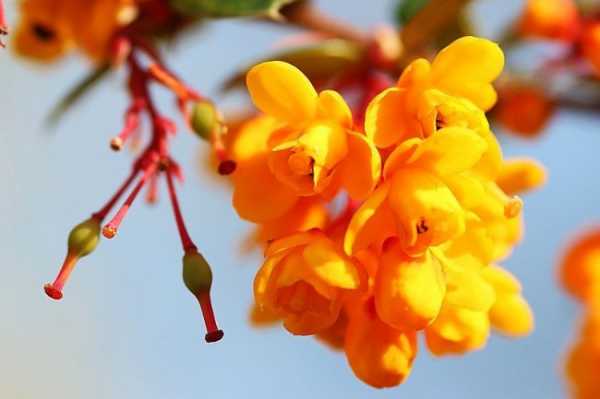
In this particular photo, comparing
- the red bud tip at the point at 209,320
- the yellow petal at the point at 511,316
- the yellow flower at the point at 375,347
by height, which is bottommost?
the yellow petal at the point at 511,316

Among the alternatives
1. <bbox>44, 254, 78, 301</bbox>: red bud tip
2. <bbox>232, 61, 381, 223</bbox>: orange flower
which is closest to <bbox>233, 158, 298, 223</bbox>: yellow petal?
<bbox>232, 61, 381, 223</bbox>: orange flower

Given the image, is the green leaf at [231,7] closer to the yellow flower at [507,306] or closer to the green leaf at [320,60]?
the green leaf at [320,60]

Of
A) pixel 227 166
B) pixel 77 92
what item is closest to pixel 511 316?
pixel 227 166

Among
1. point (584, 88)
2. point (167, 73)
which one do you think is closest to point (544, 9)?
point (584, 88)

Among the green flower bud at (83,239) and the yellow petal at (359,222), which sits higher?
the green flower bud at (83,239)

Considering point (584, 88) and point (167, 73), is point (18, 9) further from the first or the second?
point (584, 88)

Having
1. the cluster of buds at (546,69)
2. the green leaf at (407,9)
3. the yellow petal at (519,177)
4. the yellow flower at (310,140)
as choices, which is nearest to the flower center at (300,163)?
the yellow flower at (310,140)
